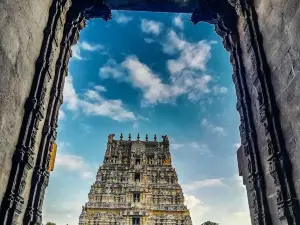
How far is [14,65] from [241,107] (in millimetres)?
5240

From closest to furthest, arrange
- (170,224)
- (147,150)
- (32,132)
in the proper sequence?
(32,132)
(170,224)
(147,150)

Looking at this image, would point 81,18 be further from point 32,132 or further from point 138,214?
point 138,214

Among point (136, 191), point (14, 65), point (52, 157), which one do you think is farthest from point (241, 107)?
point (136, 191)

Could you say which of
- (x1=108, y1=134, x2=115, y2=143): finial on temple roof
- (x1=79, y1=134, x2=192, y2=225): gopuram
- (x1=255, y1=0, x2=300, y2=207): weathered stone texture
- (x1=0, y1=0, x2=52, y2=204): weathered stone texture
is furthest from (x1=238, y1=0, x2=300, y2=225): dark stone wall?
(x1=108, y1=134, x2=115, y2=143): finial on temple roof

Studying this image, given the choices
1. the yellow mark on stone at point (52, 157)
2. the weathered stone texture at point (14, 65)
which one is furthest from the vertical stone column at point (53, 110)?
the weathered stone texture at point (14, 65)

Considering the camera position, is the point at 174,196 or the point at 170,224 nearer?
the point at 170,224

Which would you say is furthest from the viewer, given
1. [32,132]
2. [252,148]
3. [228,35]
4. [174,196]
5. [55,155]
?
[174,196]

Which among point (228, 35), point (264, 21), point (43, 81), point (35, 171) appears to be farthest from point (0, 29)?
point (228, 35)

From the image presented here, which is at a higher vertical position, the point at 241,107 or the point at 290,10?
the point at 290,10

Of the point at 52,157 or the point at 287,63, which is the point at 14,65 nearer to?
the point at 52,157

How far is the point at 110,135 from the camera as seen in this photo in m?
42.5

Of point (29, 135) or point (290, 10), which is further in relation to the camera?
point (29, 135)

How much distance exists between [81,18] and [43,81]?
3.13 metres

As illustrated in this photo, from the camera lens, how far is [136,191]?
3509cm
